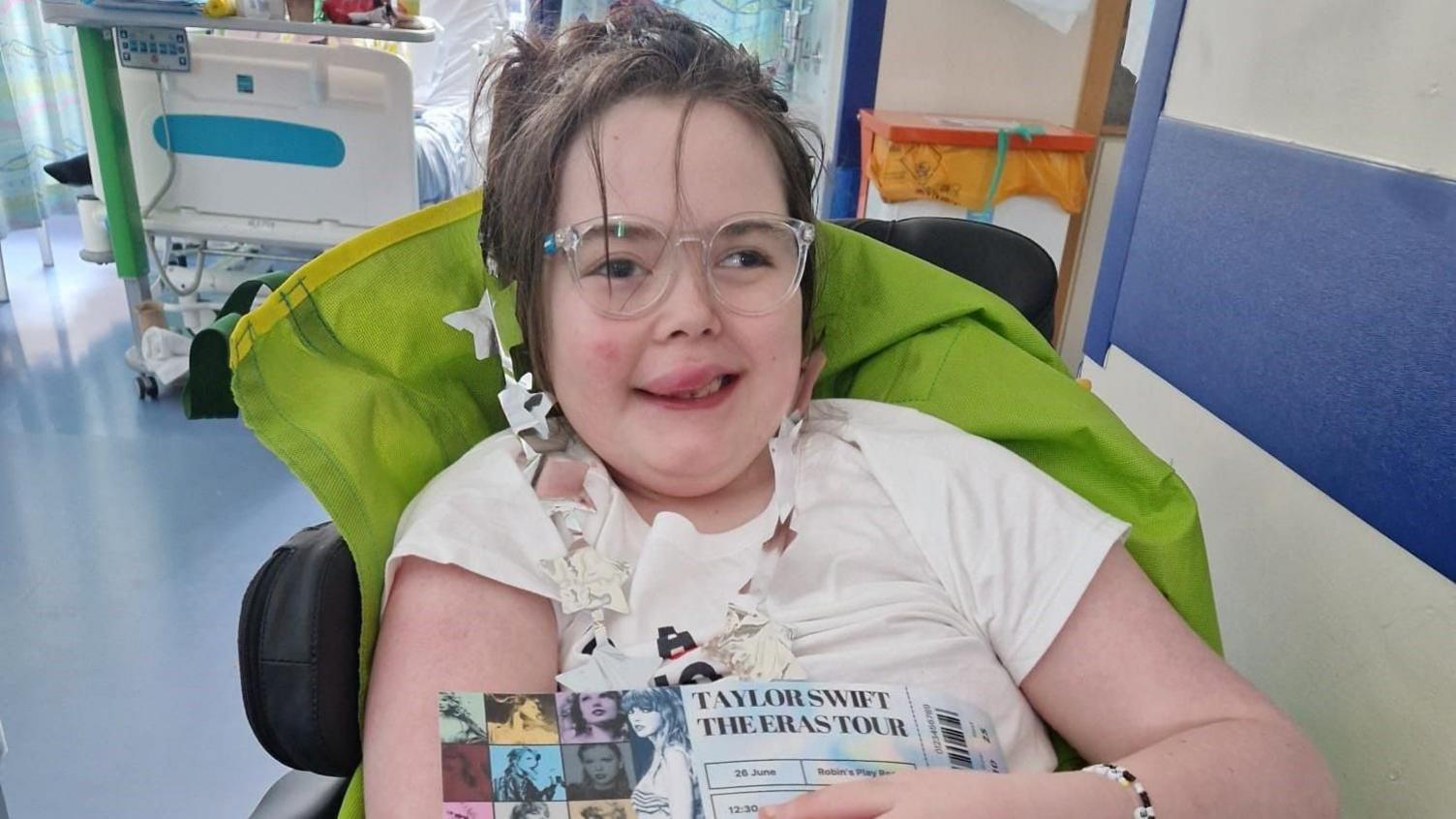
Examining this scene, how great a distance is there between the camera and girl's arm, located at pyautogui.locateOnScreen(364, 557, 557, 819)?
0.74 m

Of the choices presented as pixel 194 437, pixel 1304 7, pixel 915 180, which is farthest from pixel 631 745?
pixel 194 437

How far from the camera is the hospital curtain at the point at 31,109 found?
13.4ft

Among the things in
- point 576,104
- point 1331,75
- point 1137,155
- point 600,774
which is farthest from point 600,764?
point 1137,155

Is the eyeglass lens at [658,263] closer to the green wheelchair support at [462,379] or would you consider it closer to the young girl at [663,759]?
the green wheelchair support at [462,379]

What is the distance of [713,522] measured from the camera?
3.30 feet

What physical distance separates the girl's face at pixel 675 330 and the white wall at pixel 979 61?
A: 81.0 inches

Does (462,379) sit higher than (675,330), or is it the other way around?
(675,330)

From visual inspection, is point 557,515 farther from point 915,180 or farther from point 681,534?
point 915,180

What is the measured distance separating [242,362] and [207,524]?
161cm

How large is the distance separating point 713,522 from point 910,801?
0.37 m

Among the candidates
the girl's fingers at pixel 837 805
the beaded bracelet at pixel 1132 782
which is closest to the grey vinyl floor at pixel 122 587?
the girl's fingers at pixel 837 805

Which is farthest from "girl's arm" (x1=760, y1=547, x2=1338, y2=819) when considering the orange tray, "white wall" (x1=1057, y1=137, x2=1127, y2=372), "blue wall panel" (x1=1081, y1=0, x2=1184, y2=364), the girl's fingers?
"white wall" (x1=1057, y1=137, x2=1127, y2=372)

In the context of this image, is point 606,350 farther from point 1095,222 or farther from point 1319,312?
point 1095,222

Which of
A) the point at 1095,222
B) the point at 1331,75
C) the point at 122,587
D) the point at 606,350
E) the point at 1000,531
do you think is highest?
the point at 1331,75
